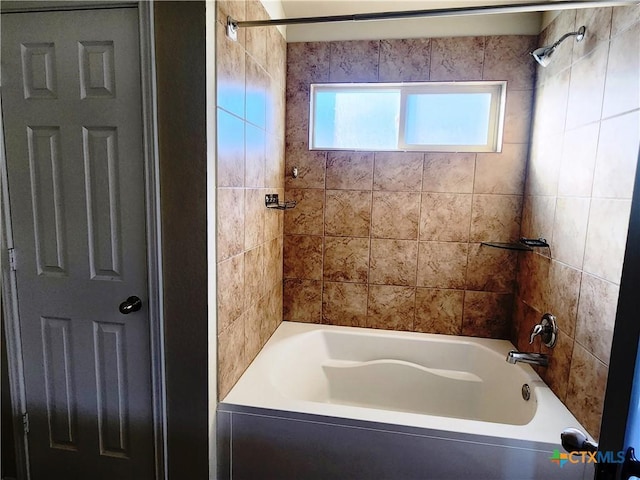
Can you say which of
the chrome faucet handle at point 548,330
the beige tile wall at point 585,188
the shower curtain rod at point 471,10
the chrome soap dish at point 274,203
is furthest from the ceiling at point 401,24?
the chrome faucet handle at point 548,330

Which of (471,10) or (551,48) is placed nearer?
(471,10)

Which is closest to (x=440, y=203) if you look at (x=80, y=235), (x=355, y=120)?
(x=355, y=120)

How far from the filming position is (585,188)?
148 centimetres

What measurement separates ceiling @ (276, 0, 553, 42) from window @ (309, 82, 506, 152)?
28 cm

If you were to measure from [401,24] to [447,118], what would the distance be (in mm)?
618

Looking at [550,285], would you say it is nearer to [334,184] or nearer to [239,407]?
[334,184]

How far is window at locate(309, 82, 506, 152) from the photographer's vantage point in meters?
2.14

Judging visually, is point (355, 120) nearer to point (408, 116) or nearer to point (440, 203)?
point (408, 116)

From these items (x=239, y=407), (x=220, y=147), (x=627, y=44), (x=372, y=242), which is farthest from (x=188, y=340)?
(x=627, y=44)

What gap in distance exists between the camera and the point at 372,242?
2.29m

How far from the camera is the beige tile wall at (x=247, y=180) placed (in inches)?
55.2

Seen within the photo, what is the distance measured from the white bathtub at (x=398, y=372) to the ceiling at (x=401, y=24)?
→ 1843 millimetres

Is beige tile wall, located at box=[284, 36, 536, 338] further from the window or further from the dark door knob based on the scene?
the dark door knob

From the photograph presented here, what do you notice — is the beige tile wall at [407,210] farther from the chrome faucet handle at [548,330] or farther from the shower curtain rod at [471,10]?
the shower curtain rod at [471,10]
